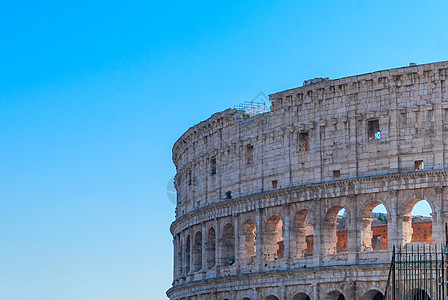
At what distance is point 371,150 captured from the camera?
41750mm

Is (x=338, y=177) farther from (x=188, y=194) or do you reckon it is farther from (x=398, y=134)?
(x=188, y=194)

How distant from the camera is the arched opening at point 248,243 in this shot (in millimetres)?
47375

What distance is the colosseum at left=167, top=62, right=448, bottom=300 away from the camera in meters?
40.8

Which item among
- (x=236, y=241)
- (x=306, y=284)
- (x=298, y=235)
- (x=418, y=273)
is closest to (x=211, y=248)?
(x=236, y=241)

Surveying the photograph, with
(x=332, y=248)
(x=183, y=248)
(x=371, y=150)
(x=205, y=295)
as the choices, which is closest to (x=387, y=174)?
(x=371, y=150)

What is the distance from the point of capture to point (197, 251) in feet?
172

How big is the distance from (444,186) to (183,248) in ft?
61.3

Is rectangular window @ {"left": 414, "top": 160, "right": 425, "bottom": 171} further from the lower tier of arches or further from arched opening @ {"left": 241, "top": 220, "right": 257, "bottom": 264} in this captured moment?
arched opening @ {"left": 241, "top": 220, "right": 257, "bottom": 264}

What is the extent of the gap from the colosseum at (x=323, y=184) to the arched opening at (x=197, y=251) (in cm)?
152

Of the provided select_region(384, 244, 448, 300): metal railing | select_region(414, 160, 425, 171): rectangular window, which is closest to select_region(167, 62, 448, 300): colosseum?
select_region(414, 160, 425, 171): rectangular window

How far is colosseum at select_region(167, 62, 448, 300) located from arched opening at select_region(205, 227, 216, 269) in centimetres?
5

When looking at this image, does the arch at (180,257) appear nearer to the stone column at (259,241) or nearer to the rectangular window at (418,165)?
the stone column at (259,241)

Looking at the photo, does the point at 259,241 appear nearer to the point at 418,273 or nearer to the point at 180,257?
the point at 180,257

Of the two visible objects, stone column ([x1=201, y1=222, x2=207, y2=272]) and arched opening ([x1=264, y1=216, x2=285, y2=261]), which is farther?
stone column ([x1=201, y1=222, x2=207, y2=272])
